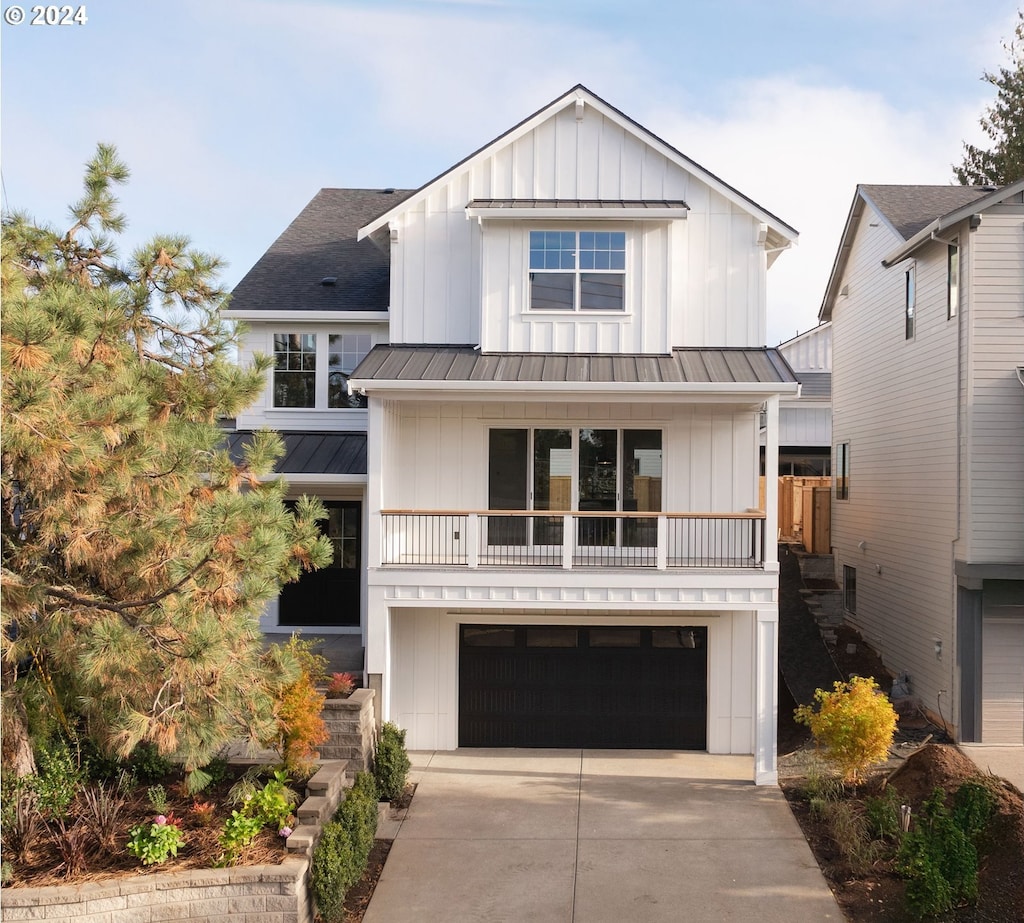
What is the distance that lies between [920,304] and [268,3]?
37.0 feet

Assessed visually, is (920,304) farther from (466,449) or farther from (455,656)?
(455,656)

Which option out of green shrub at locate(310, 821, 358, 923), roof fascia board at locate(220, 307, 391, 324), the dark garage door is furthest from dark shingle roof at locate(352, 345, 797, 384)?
green shrub at locate(310, 821, 358, 923)

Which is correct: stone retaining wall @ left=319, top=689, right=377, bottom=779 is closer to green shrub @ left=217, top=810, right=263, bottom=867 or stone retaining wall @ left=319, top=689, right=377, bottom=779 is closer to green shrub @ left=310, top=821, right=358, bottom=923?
green shrub @ left=217, top=810, right=263, bottom=867

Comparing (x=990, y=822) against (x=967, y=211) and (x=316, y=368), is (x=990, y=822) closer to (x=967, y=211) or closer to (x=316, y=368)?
(x=967, y=211)

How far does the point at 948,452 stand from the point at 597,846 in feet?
27.4

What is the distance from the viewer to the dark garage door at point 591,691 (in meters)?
12.8

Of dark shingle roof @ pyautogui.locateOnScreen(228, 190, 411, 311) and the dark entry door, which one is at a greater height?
dark shingle roof @ pyautogui.locateOnScreen(228, 190, 411, 311)

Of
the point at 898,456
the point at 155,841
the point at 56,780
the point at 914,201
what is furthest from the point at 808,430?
the point at 56,780

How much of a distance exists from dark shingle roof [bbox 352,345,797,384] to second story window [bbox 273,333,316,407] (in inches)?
83.5

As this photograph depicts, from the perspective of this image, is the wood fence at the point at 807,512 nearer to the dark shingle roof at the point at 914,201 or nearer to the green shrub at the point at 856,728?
the dark shingle roof at the point at 914,201

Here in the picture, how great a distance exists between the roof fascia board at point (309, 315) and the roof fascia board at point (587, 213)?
283 centimetres

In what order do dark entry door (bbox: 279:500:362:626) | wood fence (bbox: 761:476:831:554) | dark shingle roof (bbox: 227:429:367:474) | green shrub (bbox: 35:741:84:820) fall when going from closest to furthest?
green shrub (bbox: 35:741:84:820) → dark shingle roof (bbox: 227:429:367:474) → dark entry door (bbox: 279:500:362:626) → wood fence (bbox: 761:476:831:554)

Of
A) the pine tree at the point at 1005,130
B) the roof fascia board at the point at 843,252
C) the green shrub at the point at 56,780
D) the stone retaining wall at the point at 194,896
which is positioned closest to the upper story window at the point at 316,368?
the green shrub at the point at 56,780

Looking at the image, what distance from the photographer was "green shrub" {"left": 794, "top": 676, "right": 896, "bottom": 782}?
33.0ft
